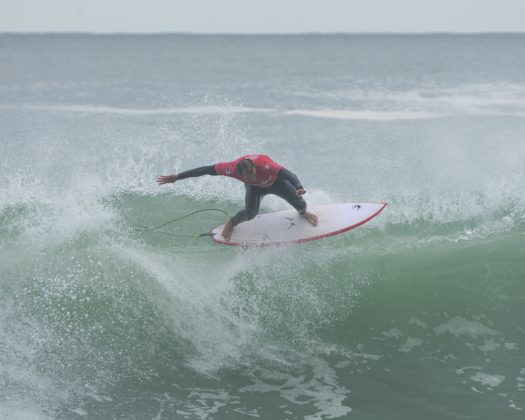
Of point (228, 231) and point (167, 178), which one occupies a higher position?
point (167, 178)

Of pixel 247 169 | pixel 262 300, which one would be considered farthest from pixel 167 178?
pixel 262 300

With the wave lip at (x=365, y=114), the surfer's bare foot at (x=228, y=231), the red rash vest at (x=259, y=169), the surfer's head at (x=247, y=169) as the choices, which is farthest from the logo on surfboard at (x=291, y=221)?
the wave lip at (x=365, y=114)

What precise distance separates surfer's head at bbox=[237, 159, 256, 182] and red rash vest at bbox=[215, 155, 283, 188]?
0.09 meters

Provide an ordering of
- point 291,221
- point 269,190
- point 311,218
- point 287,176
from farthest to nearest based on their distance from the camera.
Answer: point 291,221
point 311,218
point 269,190
point 287,176

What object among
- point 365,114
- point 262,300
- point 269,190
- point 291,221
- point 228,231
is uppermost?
point 365,114

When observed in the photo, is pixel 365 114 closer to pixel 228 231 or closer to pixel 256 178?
pixel 228 231

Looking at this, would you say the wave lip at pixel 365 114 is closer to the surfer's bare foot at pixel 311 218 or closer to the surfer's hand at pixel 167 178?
the surfer's bare foot at pixel 311 218

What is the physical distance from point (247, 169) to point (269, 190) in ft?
2.20

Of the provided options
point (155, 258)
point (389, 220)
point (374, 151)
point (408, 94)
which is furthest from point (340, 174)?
point (408, 94)

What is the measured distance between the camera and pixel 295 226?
10008mm

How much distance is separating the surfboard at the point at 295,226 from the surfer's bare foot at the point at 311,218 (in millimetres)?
41

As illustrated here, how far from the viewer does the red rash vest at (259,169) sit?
916cm

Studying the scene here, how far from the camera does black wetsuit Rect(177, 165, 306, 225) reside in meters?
9.23

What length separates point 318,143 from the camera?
21.2 m
